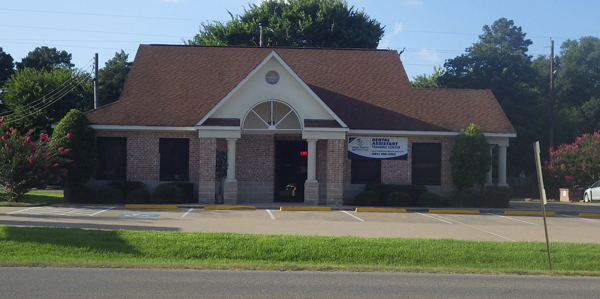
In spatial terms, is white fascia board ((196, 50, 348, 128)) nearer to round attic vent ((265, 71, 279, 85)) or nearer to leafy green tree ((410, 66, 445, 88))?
round attic vent ((265, 71, 279, 85))

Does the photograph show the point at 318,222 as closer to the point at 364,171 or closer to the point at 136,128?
the point at 364,171

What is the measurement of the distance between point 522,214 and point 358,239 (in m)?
11.8

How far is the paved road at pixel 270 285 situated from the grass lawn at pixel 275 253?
609 millimetres

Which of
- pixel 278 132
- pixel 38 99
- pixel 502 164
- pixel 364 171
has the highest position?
pixel 38 99

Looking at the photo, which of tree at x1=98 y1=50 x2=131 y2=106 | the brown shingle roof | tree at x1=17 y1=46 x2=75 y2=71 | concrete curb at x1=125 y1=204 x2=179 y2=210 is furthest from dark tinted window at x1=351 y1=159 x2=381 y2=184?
tree at x1=17 y1=46 x2=75 y2=71

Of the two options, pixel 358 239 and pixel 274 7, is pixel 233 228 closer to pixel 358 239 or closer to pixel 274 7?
pixel 358 239

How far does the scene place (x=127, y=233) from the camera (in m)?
13.5

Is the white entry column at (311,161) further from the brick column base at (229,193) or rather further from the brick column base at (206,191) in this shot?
the brick column base at (206,191)

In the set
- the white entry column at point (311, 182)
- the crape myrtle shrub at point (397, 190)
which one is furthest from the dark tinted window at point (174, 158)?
the crape myrtle shrub at point (397, 190)

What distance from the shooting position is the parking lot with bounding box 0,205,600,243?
15711 mm

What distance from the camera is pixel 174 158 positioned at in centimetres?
2448

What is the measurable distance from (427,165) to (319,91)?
605 cm

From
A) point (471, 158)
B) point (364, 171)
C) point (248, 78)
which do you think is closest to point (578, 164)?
point (471, 158)

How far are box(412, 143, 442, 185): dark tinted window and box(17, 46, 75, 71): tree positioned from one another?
41.7m
